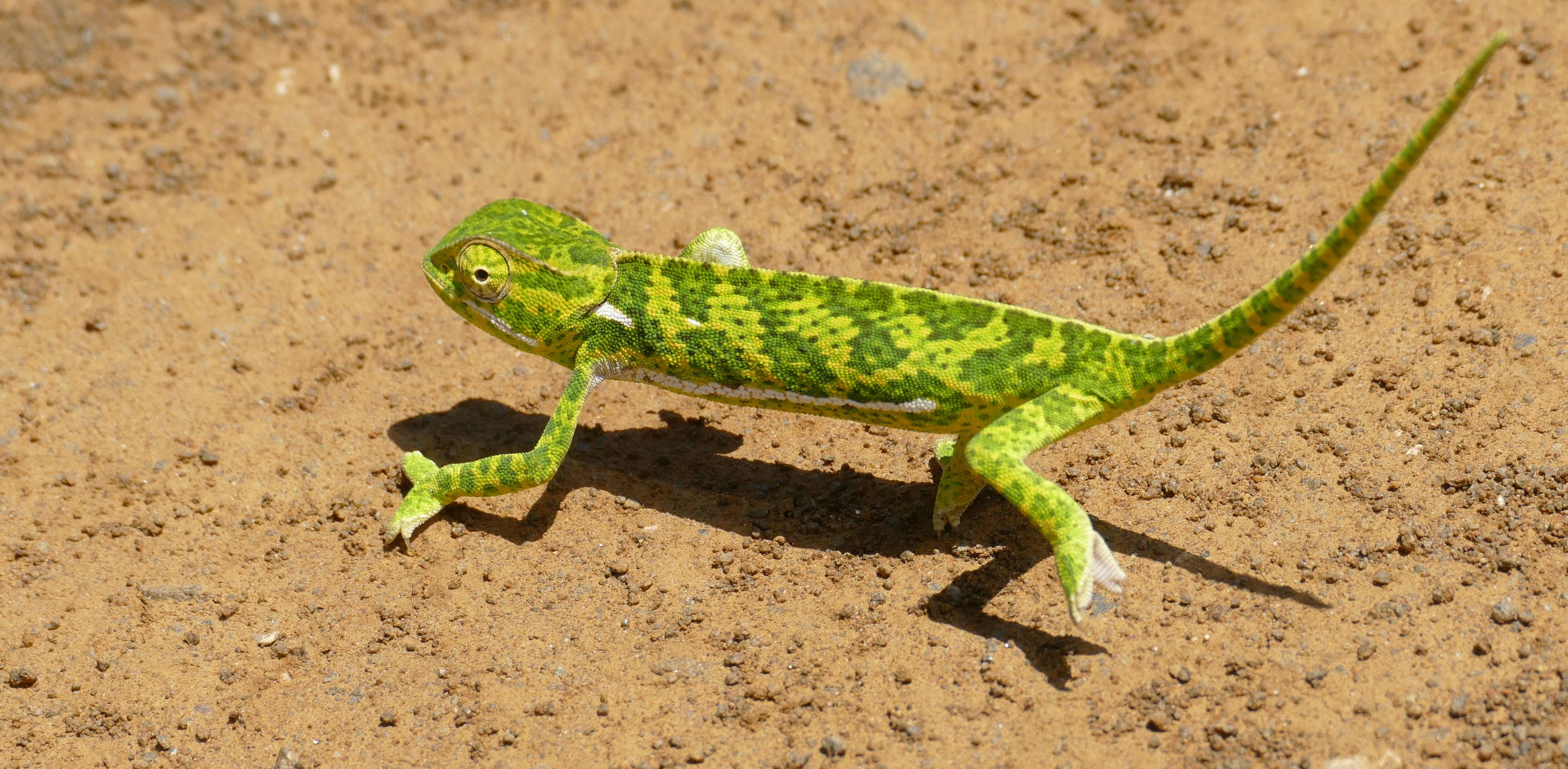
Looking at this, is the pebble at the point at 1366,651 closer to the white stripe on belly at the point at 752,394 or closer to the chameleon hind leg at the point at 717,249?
the white stripe on belly at the point at 752,394

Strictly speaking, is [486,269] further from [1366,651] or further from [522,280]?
[1366,651]

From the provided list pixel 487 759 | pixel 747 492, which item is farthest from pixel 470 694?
pixel 747 492

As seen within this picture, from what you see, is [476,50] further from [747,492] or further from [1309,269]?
[1309,269]

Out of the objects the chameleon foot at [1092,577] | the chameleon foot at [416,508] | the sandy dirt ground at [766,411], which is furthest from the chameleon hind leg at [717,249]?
the chameleon foot at [1092,577]

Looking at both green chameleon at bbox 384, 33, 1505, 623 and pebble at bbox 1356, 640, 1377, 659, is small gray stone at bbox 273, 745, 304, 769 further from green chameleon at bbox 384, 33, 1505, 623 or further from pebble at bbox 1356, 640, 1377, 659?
pebble at bbox 1356, 640, 1377, 659

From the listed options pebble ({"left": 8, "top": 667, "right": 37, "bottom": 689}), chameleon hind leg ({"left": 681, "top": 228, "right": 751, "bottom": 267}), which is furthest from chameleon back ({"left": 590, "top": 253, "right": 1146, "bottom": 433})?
pebble ({"left": 8, "top": 667, "right": 37, "bottom": 689})

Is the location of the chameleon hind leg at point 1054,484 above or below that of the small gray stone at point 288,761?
above

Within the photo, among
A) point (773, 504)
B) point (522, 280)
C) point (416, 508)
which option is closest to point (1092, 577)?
point (773, 504)
